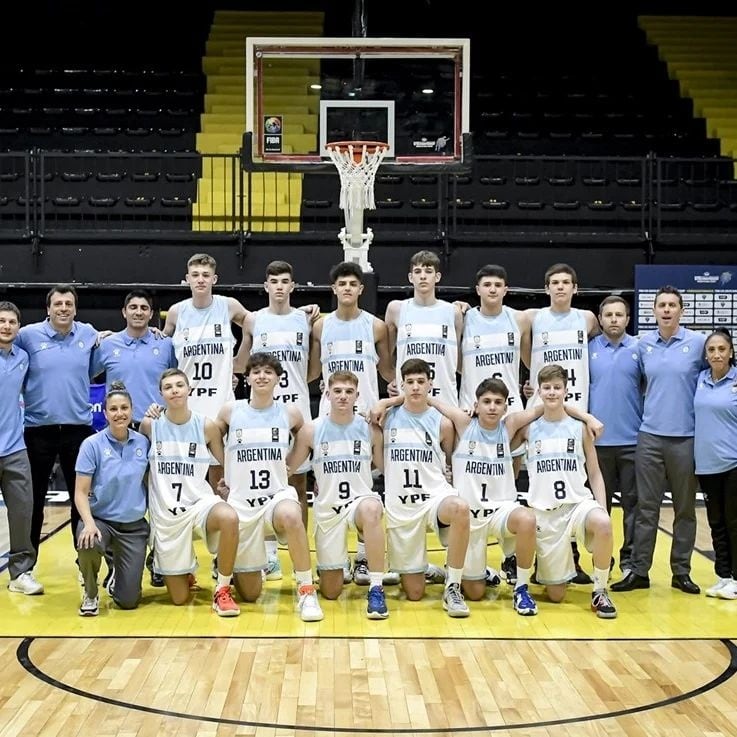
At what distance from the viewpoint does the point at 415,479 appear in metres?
5.88

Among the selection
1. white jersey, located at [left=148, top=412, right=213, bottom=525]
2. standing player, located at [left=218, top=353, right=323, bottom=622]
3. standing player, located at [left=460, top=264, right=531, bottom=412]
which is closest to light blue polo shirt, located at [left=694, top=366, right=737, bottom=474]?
standing player, located at [left=460, top=264, right=531, bottom=412]

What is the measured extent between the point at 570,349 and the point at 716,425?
3.11 ft

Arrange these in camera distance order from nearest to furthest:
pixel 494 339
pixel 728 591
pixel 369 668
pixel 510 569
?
pixel 369 668 → pixel 728 591 → pixel 510 569 → pixel 494 339

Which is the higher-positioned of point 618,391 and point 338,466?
point 618,391

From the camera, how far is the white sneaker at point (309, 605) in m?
5.43

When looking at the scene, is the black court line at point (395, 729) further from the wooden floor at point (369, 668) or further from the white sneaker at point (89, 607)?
the white sneaker at point (89, 607)

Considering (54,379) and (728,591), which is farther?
(54,379)

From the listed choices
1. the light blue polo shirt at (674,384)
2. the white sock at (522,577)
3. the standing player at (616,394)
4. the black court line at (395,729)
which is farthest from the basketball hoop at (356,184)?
the black court line at (395,729)

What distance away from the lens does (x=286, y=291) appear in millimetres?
6508

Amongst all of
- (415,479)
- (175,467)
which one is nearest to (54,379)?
(175,467)

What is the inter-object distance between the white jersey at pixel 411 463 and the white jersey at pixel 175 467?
0.97 metres

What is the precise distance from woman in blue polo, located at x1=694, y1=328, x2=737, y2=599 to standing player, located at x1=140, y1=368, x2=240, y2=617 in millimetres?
2545

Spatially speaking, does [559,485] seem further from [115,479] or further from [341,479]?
[115,479]

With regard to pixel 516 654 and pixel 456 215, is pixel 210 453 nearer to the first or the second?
pixel 516 654
